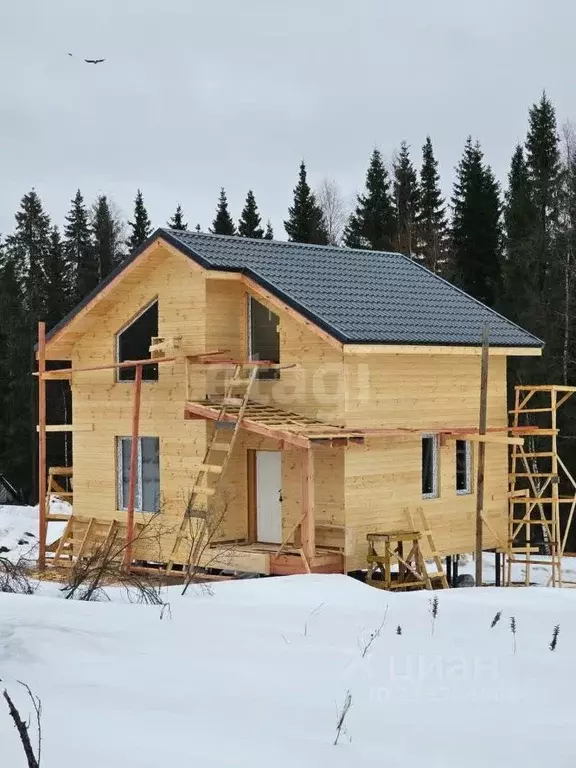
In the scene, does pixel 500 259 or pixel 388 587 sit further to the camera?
pixel 500 259

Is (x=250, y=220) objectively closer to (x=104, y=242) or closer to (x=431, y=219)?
(x=104, y=242)

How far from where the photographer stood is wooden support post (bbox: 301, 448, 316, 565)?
1731 centimetres

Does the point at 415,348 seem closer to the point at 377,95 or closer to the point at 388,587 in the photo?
the point at 388,587

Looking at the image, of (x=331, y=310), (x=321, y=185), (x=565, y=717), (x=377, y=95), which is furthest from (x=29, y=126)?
(x=565, y=717)

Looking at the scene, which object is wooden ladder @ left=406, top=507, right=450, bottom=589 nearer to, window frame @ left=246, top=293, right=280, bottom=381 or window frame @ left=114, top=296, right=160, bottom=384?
window frame @ left=246, top=293, right=280, bottom=381

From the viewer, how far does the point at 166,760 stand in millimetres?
6059

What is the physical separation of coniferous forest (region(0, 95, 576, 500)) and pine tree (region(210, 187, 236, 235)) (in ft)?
0.26

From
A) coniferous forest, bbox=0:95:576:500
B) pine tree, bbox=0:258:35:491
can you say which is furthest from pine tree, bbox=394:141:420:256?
pine tree, bbox=0:258:35:491

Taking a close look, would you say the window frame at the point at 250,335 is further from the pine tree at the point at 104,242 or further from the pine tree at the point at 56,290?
the pine tree at the point at 104,242

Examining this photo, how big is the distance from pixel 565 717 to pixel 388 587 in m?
10.4

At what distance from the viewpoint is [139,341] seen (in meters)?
21.2

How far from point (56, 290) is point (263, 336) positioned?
28859 millimetres

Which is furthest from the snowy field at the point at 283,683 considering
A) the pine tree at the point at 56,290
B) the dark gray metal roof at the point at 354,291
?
the pine tree at the point at 56,290

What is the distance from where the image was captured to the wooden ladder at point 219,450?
1802cm
